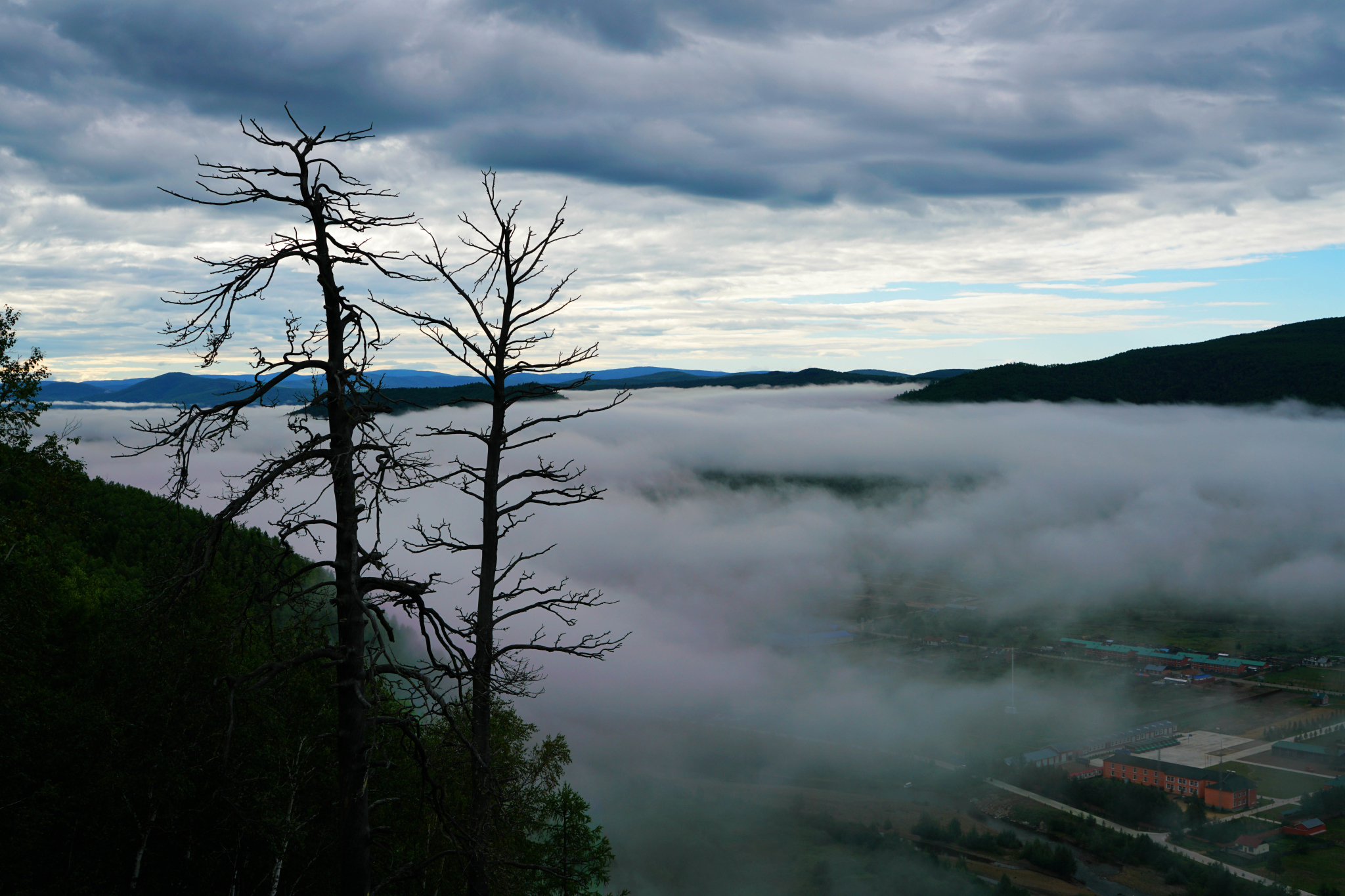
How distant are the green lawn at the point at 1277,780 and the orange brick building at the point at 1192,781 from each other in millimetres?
2115

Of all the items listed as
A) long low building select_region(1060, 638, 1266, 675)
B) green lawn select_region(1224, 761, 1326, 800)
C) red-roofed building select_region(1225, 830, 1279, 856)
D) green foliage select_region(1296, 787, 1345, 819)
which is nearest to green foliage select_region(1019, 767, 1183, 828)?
red-roofed building select_region(1225, 830, 1279, 856)

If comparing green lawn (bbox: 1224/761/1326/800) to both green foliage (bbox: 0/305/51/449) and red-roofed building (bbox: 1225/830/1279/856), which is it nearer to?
red-roofed building (bbox: 1225/830/1279/856)

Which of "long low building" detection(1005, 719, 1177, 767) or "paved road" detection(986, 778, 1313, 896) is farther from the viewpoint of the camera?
"long low building" detection(1005, 719, 1177, 767)

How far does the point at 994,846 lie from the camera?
86.8 meters

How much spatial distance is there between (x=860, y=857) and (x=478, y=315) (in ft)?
302

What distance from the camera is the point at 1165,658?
554 feet

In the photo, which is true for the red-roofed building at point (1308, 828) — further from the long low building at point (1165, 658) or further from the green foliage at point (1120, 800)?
the long low building at point (1165, 658)

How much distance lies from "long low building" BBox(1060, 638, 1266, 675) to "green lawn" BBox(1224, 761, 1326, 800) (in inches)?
2082

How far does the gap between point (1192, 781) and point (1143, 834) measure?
15.3 metres

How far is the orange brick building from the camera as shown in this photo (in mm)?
92625

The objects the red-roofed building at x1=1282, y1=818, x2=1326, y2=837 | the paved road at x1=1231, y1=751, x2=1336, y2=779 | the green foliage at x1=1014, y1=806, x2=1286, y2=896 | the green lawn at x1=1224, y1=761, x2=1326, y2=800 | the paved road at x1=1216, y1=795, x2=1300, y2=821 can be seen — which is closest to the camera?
A: the green foliage at x1=1014, y1=806, x2=1286, y2=896

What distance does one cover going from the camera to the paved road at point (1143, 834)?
75438mm

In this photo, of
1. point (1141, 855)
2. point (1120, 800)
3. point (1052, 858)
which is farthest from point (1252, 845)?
point (1052, 858)

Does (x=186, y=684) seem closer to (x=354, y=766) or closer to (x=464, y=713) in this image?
(x=464, y=713)
